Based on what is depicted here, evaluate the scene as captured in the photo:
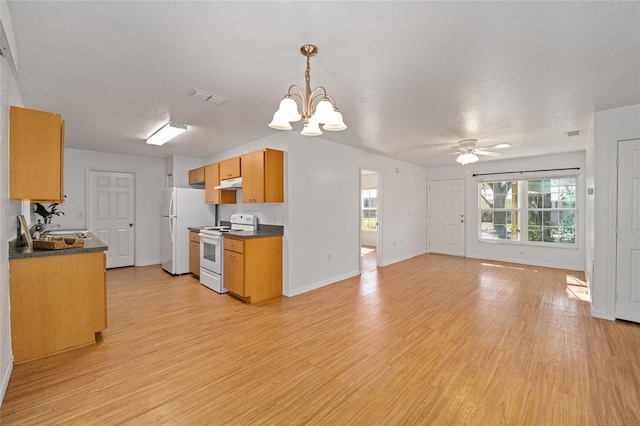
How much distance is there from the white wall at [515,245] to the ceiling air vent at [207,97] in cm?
636

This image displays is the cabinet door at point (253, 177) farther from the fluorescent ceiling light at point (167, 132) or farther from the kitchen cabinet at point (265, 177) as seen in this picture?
the fluorescent ceiling light at point (167, 132)

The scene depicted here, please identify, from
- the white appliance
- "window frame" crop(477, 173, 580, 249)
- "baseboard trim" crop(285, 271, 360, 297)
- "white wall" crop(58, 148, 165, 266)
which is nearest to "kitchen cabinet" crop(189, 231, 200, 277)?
the white appliance

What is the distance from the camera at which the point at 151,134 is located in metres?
4.39

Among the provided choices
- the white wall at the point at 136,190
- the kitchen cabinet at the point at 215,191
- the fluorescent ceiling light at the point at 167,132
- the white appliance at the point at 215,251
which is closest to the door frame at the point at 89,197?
the white wall at the point at 136,190

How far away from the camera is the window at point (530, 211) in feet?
19.5

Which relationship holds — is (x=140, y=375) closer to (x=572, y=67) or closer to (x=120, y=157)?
(x=572, y=67)

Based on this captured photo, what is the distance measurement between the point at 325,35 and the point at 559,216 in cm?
676

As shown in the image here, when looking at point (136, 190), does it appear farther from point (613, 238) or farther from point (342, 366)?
point (613, 238)

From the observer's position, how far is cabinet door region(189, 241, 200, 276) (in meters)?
5.12

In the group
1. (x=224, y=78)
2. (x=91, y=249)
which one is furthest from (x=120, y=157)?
(x=224, y=78)

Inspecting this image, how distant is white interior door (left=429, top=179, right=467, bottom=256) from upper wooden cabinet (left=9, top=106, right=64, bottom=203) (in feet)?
25.2

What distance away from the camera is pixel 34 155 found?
2301mm

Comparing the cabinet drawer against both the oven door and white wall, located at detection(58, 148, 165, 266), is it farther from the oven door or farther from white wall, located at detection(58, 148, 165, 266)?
white wall, located at detection(58, 148, 165, 266)

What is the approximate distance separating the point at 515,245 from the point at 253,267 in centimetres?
612
